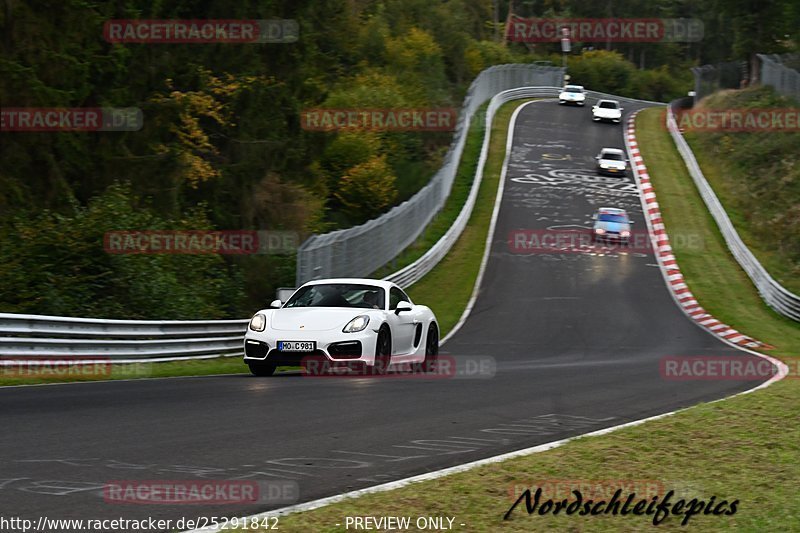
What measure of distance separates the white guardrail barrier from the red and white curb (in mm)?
12766

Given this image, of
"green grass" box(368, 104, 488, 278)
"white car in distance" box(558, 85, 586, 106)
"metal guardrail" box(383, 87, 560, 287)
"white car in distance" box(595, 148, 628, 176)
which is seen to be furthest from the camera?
"white car in distance" box(558, 85, 586, 106)

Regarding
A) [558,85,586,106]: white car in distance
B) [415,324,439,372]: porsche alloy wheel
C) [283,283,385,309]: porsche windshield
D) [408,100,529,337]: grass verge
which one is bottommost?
[408,100,529,337]: grass verge

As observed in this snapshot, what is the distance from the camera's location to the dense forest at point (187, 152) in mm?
21188

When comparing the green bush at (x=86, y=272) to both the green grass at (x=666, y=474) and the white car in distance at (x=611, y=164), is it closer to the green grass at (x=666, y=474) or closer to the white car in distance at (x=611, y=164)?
the green grass at (x=666, y=474)

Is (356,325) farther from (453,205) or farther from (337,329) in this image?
(453,205)

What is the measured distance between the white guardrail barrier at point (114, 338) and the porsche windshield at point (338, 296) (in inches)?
124

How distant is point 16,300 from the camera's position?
19.3 m

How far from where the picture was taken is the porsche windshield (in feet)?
48.9

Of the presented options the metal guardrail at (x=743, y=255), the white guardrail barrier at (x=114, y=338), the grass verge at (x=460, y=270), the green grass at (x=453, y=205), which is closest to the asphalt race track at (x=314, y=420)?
the white guardrail barrier at (x=114, y=338)

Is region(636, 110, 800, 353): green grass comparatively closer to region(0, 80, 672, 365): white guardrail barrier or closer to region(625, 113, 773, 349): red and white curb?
region(625, 113, 773, 349): red and white curb

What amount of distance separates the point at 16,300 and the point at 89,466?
Answer: 12979 millimetres

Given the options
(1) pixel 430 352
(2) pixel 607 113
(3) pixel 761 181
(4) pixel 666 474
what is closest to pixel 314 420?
(4) pixel 666 474

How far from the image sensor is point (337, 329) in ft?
45.5

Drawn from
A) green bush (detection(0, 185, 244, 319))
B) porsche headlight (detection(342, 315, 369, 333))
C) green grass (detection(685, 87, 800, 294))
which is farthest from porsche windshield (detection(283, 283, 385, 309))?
green grass (detection(685, 87, 800, 294))
